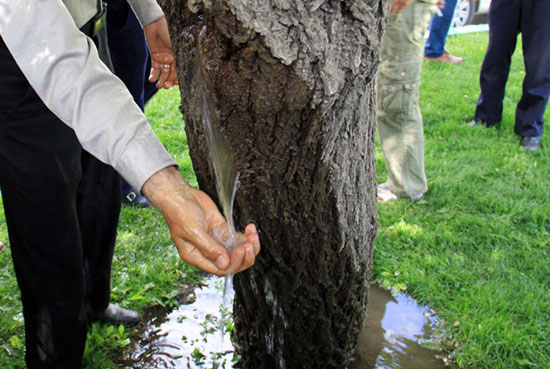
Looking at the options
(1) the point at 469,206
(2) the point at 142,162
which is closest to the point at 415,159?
(1) the point at 469,206

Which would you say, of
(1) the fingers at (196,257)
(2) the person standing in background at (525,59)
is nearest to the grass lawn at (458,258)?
(2) the person standing in background at (525,59)

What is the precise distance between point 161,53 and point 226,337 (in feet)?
5.49

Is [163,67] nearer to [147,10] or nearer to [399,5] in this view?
[147,10]

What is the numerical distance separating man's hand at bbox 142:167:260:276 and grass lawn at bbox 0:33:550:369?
1.36 m

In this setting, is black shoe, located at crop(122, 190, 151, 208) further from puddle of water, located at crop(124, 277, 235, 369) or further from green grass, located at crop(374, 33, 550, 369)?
green grass, located at crop(374, 33, 550, 369)

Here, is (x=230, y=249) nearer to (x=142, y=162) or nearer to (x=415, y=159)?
(x=142, y=162)

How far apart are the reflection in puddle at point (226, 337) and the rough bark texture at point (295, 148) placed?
9.2 inches

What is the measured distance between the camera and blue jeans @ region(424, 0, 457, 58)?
731 cm

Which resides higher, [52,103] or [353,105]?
[52,103]

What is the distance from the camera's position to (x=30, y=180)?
1.90 m

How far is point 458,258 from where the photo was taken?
319 centimetres

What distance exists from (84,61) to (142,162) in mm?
374

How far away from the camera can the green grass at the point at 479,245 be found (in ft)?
8.47

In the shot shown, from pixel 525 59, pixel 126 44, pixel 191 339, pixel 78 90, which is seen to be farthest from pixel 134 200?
pixel 525 59
